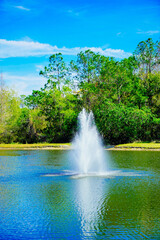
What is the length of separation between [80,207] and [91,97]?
122 feet

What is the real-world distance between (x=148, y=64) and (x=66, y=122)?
56.3ft

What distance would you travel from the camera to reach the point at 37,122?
47469 millimetres

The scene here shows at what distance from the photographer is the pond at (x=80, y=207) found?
729 cm

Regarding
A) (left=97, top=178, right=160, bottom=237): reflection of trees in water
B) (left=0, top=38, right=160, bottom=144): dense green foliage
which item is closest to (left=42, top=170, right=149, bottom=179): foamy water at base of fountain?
(left=97, top=178, right=160, bottom=237): reflection of trees in water

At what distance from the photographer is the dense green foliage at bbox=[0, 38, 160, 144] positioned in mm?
42094

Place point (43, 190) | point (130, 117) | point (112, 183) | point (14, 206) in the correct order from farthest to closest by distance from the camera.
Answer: point (130, 117) → point (112, 183) → point (43, 190) → point (14, 206)

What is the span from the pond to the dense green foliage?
26.9m

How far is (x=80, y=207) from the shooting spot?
949cm

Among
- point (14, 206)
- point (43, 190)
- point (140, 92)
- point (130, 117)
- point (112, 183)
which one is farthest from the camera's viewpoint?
point (140, 92)

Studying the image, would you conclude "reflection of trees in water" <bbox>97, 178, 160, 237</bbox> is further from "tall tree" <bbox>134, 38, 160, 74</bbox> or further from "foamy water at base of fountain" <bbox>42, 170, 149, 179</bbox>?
"tall tree" <bbox>134, 38, 160, 74</bbox>

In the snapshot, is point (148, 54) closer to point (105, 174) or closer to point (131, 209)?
point (105, 174)

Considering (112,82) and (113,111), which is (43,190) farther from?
(112,82)

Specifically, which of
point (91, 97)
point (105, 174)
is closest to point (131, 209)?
point (105, 174)

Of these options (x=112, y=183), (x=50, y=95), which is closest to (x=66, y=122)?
(x=50, y=95)
